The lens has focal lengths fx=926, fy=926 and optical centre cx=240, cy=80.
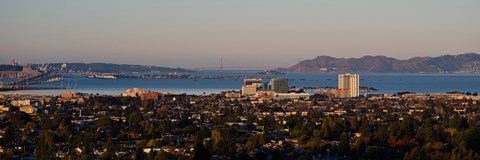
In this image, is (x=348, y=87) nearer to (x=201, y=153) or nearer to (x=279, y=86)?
(x=279, y=86)

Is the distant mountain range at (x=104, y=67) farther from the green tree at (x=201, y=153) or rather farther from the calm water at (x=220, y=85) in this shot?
the green tree at (x=201, y=153)

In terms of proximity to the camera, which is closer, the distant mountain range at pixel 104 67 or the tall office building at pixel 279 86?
the tall office building at pixel 279 86

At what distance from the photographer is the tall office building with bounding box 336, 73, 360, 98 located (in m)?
60.5

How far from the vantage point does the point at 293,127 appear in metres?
29.5

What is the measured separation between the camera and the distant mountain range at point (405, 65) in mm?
174938

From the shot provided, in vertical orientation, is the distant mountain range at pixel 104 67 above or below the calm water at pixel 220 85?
above

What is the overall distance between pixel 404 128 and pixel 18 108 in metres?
19.2

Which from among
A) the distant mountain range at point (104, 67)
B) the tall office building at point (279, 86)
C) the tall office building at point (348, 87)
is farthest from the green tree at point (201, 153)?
the distant mountain range at point (104, 67)

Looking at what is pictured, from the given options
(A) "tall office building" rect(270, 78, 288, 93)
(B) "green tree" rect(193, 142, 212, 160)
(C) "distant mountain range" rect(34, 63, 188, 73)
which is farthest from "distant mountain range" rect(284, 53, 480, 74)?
(B) "green tree" rect(193, 142, 212, 160)

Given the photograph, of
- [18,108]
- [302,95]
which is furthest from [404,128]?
[302,95]

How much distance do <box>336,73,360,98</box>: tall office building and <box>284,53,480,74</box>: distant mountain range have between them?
107486mm

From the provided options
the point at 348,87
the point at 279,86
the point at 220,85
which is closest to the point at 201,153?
the point at 279,86

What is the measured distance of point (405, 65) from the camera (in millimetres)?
180500

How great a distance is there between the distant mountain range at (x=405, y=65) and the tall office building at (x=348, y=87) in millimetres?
107486
